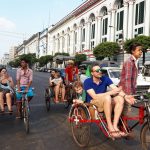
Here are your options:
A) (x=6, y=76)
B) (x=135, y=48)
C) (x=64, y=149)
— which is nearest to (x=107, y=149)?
(x=64, y=149)

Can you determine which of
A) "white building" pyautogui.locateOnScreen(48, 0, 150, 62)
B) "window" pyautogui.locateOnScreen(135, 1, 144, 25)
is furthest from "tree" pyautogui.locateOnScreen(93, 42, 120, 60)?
"window" pyautogui.locateOnScreen(135, 1, 144, 25)

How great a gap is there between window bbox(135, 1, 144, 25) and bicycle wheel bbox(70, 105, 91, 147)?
4740cm

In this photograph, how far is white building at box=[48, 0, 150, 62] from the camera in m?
53.0

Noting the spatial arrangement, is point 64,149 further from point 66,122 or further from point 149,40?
point 149,40

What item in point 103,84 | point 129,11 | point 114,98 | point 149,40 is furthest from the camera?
point 129,11

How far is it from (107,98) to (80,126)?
84 centimetres

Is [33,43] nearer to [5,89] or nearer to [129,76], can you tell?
[5,89]

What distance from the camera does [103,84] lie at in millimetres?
6359

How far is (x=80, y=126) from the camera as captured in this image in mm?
6238

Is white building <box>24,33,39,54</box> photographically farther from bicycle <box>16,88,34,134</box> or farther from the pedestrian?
the pedestrian

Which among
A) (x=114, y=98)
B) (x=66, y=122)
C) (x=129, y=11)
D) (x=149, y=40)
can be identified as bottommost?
(x=66, y=122)

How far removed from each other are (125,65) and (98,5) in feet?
206

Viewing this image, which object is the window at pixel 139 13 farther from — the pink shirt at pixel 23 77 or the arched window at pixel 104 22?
the pink shirt at pixel 23 77

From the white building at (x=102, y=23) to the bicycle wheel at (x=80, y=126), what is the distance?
44428 mm
